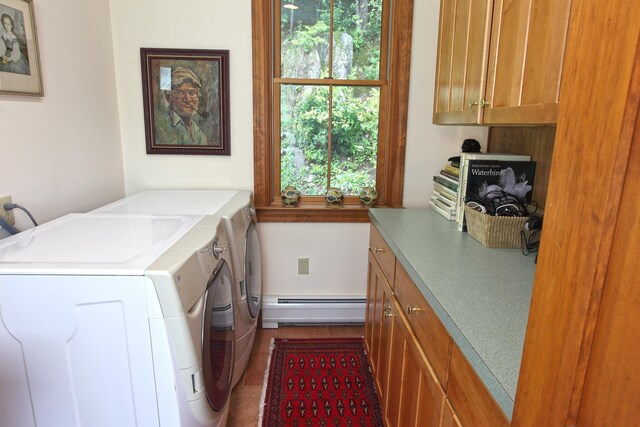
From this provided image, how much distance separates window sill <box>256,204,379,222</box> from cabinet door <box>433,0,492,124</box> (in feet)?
2.51

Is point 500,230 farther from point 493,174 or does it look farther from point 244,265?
point 244,265

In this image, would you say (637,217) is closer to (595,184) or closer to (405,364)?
(595,184)

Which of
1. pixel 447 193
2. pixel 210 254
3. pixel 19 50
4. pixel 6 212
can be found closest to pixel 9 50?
pixel 19 50

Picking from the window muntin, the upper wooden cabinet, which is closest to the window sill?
the window muntin

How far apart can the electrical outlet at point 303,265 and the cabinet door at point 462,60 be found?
1.19 meters

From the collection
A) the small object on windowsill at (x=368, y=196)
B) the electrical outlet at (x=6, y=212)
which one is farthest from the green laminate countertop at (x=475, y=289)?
the electrical outlet at (x=6, y=212)

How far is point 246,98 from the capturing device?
7.88ft

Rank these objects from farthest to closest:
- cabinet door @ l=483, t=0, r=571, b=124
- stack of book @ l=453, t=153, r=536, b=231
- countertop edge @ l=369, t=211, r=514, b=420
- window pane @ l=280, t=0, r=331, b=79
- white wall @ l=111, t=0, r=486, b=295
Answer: window pane @ l=280, t=0, r=331, b=79 < white wall @ l=111, t=0, r=486, b=295 < stack of book @ l=453, t=153, r=536, b=231 < cabinet door @ l=483, t=0, r=571, b=124 < countertop edge @ l=369, t=211, r=514, b=420

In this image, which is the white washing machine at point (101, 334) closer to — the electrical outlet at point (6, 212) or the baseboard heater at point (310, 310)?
the electrical outlet at point (6, 212)

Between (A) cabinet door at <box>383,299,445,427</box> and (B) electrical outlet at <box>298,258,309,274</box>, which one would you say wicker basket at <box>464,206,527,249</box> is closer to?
(A) cabinet door at <box>383,299,445,427</box>

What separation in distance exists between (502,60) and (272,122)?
147 centimetres

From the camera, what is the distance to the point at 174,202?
2.03 metres

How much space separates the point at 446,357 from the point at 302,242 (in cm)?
166

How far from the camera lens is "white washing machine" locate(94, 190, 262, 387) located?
1838 millimetres
